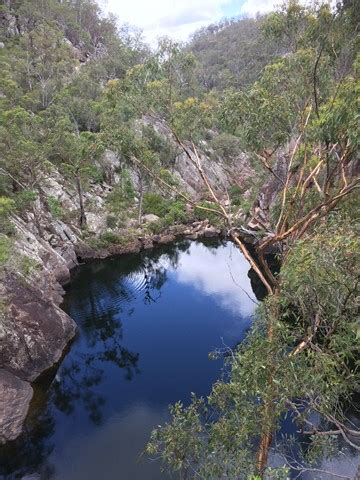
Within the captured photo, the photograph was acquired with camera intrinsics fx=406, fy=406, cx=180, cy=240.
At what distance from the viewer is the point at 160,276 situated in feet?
102

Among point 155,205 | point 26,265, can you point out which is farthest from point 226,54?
point 26,265

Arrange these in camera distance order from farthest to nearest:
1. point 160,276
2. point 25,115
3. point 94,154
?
1. point 94,154
2. point 160,276
3. point 25,115

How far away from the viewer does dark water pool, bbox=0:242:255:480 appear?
539 inches

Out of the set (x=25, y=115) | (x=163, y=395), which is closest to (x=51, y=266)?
(x=25, y=115)

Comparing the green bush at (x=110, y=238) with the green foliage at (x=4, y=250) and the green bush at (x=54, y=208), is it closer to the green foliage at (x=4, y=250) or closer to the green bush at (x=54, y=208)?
the green bush at (x=54, y=208)

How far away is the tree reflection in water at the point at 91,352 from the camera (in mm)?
13828

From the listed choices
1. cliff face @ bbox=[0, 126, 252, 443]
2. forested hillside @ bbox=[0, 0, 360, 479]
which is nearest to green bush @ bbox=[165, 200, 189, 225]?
forested hillside @ bbox=[0, 0, 360, 479]

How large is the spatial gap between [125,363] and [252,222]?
1967cm

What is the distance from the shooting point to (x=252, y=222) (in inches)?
1396

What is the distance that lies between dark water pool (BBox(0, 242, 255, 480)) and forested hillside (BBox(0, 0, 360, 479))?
3.60 ft

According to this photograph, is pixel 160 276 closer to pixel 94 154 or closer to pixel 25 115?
pixel 94 154

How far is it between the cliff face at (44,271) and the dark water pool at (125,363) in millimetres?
994

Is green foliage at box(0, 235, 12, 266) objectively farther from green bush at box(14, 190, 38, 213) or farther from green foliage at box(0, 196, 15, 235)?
green bush at box(14, 190, 38, 213)

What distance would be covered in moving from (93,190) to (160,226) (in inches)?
306
